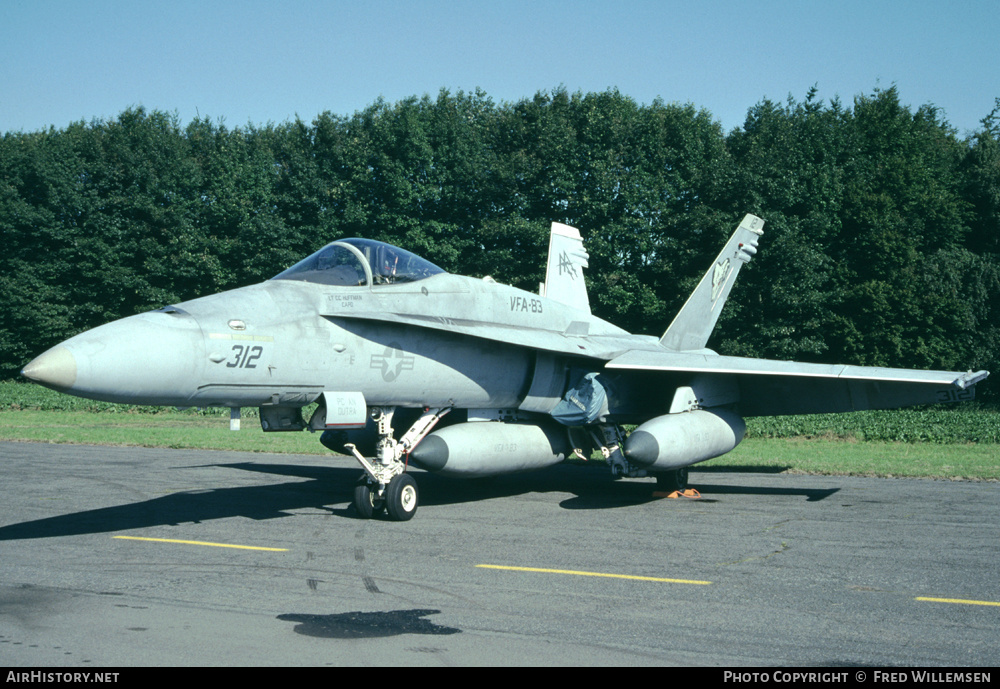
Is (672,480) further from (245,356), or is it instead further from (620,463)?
(245,356)

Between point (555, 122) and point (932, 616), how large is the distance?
41.8 meters

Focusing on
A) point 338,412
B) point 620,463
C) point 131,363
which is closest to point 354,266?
point 338,412

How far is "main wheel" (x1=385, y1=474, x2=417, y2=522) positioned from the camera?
10.3m

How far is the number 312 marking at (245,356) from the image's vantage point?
8.44 m

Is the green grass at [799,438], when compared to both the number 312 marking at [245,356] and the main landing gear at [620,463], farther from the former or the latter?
the number 312 marking at [245,356]

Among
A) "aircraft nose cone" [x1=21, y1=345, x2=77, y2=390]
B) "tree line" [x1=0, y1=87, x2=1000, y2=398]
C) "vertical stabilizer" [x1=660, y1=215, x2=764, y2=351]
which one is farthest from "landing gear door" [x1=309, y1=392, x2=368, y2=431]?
"tree line" [x1=0, y1=87, x2=1000, y2=398]

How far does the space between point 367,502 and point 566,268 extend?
25.3 feet

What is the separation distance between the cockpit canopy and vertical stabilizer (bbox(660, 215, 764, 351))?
6.37 meters

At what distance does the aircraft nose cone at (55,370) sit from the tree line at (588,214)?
33.1 meters

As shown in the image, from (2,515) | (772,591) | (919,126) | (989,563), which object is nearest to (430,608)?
(772,591)

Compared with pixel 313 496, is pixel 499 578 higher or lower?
higher

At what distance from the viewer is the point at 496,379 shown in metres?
11.7

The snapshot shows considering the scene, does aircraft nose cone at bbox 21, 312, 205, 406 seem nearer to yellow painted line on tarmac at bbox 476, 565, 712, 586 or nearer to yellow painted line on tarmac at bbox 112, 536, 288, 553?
yellow painted line on tarmac at bbox 112, 536, 288, 553

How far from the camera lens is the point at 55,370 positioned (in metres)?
6.86
